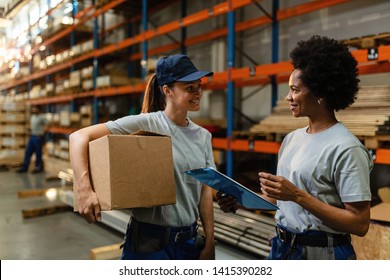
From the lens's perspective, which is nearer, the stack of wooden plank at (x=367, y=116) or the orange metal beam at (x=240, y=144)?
the stack of wooden plank at (x=367, y=116)

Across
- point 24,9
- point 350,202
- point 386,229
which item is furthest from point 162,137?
point 24,9

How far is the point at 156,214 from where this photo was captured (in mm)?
1646

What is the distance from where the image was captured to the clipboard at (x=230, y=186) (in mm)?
1357

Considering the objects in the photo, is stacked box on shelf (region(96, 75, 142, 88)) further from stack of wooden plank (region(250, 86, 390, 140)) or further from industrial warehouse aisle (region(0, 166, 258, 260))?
stack of wooden plank (region(250, 86, 390, 140))

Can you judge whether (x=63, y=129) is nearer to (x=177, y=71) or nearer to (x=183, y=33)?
(x=183, y=33)

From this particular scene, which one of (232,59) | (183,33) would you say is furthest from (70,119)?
(232,59)

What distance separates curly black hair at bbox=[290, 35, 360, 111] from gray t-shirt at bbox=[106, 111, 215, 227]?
2.03 ft

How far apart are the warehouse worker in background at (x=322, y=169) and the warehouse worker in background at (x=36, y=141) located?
29.0ft

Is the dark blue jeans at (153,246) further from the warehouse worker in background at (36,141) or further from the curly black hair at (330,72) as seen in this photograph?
the warehouse worker in background at (36,141)

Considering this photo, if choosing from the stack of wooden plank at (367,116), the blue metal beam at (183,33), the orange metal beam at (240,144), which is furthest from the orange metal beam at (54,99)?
the stack of wooden plank at (367,116)

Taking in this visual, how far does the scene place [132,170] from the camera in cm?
146

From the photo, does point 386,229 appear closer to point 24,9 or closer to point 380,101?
point 380,101

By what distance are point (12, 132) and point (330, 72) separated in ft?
32.9

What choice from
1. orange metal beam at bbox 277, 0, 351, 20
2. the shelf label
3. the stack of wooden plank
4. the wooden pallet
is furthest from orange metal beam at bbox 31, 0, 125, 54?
the shelf label
